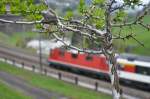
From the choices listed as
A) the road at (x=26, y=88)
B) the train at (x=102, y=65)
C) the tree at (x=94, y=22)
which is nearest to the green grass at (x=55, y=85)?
the road at (x=26, y=88)

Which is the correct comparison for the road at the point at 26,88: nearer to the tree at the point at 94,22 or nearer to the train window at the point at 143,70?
the train window at the point at 143,70

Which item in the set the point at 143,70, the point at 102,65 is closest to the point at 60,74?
the point at 102,65

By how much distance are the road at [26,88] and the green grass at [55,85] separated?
2.51ft

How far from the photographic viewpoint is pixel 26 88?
32312 mm

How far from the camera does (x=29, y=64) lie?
4741cm

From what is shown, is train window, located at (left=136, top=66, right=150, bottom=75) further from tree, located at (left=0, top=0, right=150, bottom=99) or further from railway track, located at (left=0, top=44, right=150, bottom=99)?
tree, located at (left=0, top=0, right=150, bottom=99)

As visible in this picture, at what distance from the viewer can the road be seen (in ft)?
97.9

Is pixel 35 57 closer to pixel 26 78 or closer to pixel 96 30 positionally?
pixel 26 78

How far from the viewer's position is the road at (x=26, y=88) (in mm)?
29841

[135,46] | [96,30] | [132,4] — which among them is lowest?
[135,46]

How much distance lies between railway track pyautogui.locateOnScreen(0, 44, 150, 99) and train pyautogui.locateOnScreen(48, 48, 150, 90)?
682 millimetres

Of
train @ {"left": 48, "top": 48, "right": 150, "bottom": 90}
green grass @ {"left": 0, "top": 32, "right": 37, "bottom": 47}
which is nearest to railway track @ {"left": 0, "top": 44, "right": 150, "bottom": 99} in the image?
train @ {"left": 48, "top": 48, "right": 150, "bottom": 90}

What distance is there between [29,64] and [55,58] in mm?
3948

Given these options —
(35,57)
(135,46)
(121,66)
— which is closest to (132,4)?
(121,66)
